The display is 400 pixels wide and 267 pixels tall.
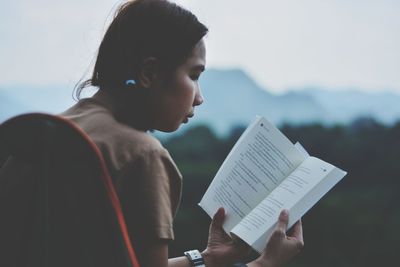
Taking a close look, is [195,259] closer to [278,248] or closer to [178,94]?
[278,248]

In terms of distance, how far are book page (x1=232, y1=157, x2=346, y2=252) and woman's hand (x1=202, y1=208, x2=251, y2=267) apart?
5.1 inches

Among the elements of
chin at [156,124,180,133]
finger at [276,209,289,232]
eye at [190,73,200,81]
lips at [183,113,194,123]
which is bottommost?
finger at [276,209,289,232]

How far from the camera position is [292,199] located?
4.07 ft

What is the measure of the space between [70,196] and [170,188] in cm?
19

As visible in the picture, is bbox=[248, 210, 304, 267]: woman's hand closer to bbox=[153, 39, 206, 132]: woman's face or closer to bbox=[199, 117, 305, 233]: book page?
bbox=[199, 117, 305, 233]: book page

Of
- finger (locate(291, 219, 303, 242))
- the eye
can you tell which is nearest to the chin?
the eye

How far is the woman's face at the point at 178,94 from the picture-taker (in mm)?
1133

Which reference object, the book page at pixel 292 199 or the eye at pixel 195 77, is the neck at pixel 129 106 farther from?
the book page at pixel 292 199

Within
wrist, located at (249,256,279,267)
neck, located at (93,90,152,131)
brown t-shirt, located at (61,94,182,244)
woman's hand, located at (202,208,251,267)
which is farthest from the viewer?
woman's hand, located at (202,208,251,267)

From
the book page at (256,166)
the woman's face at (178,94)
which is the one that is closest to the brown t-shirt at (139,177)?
the woman's face at (178,94)

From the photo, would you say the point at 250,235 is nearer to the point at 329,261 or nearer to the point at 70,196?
the point at 70,196

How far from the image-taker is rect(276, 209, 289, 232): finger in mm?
1215

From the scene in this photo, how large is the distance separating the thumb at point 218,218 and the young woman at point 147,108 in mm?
188

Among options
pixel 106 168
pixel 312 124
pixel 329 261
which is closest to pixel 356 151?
pixel 312 124
